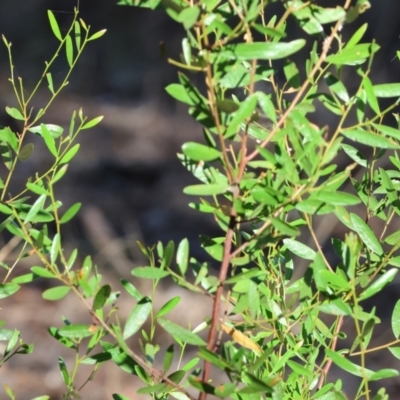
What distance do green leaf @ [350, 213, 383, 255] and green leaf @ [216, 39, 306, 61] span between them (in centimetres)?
16

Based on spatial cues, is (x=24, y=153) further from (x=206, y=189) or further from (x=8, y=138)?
(x=206, y=189)

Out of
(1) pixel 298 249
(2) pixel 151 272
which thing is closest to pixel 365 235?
(1) pixel 298 249

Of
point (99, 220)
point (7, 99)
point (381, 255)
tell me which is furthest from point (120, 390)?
point (381, 255)

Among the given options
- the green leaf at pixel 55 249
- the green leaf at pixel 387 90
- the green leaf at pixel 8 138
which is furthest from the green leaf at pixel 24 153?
the green leaf at pixel 387 90

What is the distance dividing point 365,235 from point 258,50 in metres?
0.18

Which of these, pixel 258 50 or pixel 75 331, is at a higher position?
pixel 258 50

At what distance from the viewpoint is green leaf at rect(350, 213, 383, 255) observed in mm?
421

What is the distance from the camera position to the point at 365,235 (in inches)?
16.6

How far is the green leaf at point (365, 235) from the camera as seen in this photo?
42cm

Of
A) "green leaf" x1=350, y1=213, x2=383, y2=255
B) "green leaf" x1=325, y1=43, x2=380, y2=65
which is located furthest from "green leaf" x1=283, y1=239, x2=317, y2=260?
"green leaf" x1=325, y1=43, x2=380, y2=65

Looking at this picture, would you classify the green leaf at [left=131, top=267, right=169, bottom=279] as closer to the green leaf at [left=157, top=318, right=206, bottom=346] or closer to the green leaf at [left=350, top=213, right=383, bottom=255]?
the green leaf at [left=157, top=318, right=206, bottom=346]

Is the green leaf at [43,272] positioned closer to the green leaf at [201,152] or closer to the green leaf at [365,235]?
the green leaf at [201,152]

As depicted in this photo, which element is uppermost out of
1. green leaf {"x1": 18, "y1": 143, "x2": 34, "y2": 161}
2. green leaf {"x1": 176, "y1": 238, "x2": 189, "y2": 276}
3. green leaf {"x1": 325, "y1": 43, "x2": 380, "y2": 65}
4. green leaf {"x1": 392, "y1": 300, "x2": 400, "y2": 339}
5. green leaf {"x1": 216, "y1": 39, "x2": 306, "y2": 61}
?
green leaf {"x1": 216, "y1": 39, "x2": 306, "y2": 61}

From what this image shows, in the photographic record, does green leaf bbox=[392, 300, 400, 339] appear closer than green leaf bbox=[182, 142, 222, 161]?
No
